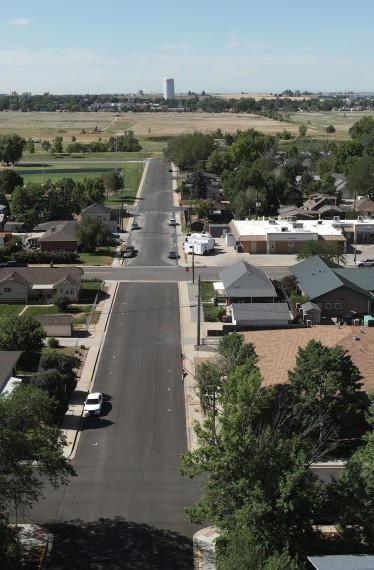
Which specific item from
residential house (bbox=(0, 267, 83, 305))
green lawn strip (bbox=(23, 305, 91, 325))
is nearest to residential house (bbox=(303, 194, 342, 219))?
residential house (bbox=(0, 267, 83, 305))

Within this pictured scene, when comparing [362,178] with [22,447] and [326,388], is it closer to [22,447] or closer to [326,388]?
[326,388]

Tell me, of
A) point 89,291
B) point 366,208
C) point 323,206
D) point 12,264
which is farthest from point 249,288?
point 366,208

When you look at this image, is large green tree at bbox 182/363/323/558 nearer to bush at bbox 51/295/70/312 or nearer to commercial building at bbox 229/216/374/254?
bush at bbox 51/295/70/312

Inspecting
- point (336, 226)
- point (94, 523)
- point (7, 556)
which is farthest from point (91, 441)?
point (336, 226)

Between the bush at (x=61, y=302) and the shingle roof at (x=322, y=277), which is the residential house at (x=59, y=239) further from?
the shingle roof at (x=322, y=277)

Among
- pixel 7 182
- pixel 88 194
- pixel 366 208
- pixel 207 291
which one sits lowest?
Result: pixel 207 291

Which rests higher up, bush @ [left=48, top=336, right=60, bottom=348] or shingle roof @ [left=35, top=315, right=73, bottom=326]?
shingle roof @ [left=35, top=315, right=73, bottom=326]

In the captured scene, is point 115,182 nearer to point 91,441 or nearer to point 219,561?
point 91,441
